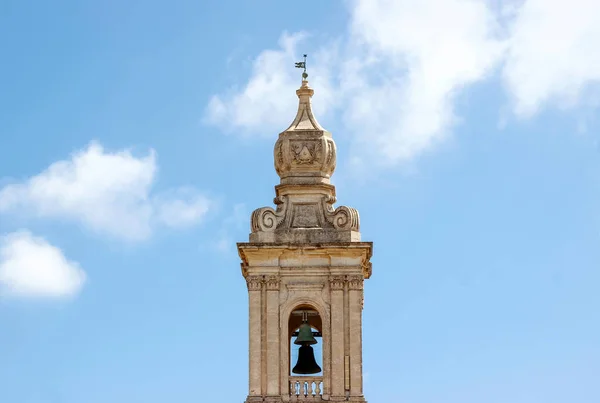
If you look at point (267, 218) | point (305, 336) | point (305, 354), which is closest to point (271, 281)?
point (267, 218)

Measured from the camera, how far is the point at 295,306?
60125mm

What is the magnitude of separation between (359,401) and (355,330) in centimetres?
177

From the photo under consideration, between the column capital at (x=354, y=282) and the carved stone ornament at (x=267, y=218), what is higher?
the carved stone ornament at (x=267, y=218)

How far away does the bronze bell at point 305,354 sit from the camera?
60625 mm

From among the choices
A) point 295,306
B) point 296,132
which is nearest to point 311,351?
point 295,306

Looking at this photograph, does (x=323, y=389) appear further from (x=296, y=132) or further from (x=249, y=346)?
(x=296, y=132)

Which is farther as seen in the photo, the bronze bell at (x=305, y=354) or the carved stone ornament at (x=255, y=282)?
the bronze bell at (x=305, y=354)

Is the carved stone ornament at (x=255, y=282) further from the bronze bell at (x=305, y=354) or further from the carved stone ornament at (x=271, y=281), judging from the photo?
the bronze bell at (x=305, y=354)

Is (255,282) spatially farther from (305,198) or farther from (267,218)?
(305,198)

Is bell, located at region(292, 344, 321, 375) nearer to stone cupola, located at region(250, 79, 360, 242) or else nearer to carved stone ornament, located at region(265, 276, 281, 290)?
carved stone ornament, located at region(265, 276, 281, 290)

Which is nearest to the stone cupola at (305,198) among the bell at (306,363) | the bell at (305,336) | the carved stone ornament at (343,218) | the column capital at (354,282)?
the carved stone ornament at (343,218)

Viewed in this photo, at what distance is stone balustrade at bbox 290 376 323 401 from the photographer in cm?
5941

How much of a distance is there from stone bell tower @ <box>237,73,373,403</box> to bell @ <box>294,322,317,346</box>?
82 millimetres

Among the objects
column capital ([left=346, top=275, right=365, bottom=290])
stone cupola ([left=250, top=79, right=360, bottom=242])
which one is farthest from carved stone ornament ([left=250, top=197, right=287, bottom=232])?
column capital ([left=346, top=275, right=365, bottom=290])
